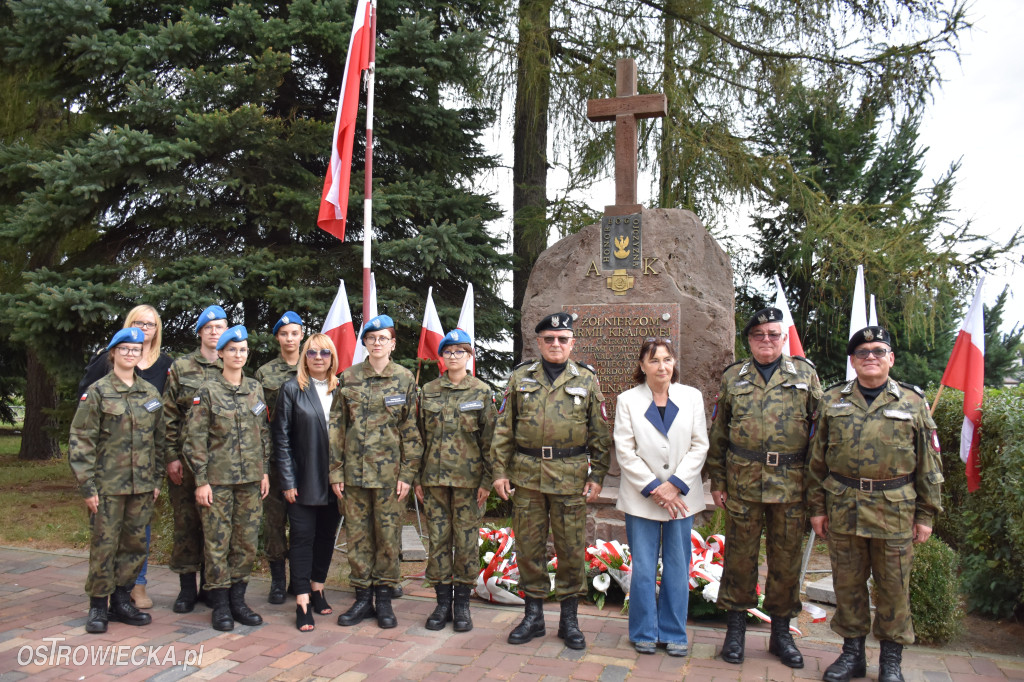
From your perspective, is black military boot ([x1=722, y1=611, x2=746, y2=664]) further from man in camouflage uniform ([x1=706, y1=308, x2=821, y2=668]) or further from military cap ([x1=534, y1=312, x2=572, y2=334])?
military cap ([x1=534, y1=312, x2=572, y2=334])

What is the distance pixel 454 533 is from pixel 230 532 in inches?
52.7

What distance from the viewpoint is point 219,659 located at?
3.85m

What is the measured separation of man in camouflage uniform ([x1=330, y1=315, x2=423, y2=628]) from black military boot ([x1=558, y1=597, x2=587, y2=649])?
1.02 meters

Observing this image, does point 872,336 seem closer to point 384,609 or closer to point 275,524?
point 384,609

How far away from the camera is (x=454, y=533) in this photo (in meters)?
4.41

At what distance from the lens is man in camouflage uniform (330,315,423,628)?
14.4 feet

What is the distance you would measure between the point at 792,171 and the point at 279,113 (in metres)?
6.03

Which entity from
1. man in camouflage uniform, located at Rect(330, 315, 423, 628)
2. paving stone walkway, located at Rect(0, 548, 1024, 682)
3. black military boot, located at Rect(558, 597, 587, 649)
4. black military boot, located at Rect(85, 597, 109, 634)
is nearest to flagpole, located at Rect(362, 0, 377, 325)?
man in camouflage uniform, located at Rect(330, 315, 423, 628)

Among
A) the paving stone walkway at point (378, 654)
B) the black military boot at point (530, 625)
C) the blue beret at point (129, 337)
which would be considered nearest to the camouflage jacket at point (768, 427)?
the paving stone walkway at point (378, 654)

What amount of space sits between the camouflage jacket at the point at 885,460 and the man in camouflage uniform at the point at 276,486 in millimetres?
3262

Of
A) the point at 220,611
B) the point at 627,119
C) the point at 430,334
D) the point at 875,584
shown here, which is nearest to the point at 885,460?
the point at 875,584

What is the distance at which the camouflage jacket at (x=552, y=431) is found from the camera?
407 cm

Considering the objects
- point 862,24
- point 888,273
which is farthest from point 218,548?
point 862,24

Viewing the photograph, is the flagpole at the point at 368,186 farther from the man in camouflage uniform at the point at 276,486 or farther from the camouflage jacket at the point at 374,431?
the camouflage jacket at the point at 374,431
